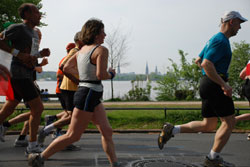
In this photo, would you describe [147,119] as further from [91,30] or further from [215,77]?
[91,30]

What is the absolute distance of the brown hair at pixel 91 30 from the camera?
3.91m

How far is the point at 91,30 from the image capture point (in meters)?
3.91

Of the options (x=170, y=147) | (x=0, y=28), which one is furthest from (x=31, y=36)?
(x=0, y=28)

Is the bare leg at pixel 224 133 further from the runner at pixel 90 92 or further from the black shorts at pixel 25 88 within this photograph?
the black shorts at pixel 25 88

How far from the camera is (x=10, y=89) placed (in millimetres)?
4781

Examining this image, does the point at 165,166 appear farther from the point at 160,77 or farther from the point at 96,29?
the point at 160,77

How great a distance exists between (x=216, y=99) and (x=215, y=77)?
31cm

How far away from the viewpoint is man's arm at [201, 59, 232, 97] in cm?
422

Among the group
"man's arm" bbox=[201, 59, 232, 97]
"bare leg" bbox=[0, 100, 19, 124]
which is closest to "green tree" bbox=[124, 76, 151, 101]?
"bare leg" bbox=[0, 100, 19, 124]

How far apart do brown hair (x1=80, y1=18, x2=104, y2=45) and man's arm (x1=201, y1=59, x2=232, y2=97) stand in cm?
139

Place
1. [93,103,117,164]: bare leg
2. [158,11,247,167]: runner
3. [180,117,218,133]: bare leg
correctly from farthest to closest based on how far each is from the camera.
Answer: [180,117,218,133]: bare leg < [158,11,247,167]: runner < [93,103,117,164]: bare leg

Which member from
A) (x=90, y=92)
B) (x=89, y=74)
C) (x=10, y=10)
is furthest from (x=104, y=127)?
(x=10, y=10)

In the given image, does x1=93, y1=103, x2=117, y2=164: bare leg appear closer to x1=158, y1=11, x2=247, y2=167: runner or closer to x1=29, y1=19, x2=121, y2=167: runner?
x1=29, y1=19, x2=121, y2=167: runner

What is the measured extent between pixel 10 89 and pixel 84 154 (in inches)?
61.0
